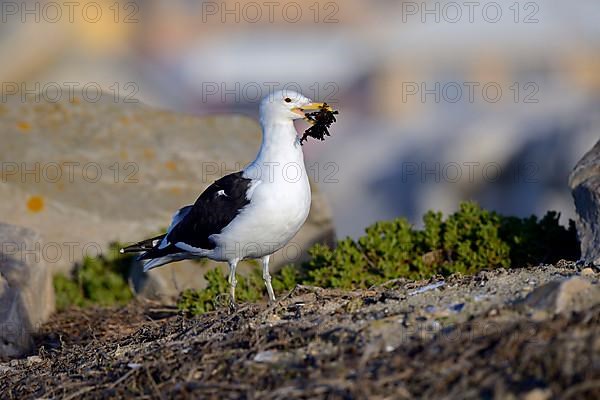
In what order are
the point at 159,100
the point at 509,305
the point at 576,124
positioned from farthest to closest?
the point at 159,100, the point at 576,124, the point at 509,305

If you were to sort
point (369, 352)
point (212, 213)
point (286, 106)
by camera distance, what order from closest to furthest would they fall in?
1. point (369, 352)
2. point (286, 106)
3. point (212, 213)

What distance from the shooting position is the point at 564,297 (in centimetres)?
473

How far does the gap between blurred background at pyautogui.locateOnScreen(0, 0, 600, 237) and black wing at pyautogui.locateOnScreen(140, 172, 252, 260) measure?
5783 mm

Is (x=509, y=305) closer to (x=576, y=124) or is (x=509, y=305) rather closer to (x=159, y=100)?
(x=576, y=124)

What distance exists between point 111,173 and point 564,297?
633 cm

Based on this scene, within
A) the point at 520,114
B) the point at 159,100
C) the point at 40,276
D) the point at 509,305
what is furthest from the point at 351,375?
the point at 159,100

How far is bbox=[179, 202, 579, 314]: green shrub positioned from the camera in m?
8.01

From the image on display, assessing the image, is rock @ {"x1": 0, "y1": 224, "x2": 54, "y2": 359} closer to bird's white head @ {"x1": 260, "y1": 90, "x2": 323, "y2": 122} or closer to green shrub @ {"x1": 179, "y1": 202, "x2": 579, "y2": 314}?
green shrub @ {"x1": 179, "y1": 202, "x2": 579, "y2": 314}

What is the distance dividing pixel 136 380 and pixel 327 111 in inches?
103

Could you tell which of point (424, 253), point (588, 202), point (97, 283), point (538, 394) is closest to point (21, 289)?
point (97, 283)

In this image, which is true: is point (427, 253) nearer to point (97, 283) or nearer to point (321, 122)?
point (321, 122)

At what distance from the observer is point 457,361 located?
4285 millimetres

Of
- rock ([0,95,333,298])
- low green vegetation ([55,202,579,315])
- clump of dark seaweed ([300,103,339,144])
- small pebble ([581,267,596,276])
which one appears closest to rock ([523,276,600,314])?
small pebble ([581,267,596,276])

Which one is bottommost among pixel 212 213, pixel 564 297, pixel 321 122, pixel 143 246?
pixel 564 297
